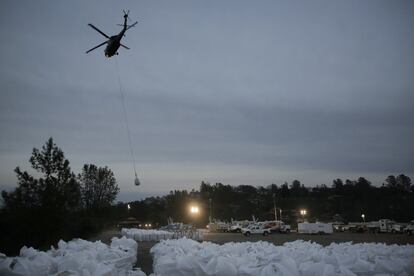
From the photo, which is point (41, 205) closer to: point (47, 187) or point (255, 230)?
point (47, 187)

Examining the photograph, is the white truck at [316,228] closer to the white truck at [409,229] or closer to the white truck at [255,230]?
the white truck at [255,230]

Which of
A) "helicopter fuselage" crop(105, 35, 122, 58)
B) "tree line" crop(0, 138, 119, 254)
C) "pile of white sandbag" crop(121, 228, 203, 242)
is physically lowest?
"pile of white sandbag" crop(121, 228, 203, 242)

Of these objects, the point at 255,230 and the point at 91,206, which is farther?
the point at 91,206

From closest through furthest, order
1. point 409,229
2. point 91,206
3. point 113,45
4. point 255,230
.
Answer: point 113,45 → point 409,229 → point 255,230 → point 91,206

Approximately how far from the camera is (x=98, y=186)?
55.1m

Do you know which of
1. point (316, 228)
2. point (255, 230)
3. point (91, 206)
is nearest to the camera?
point (316, 228)

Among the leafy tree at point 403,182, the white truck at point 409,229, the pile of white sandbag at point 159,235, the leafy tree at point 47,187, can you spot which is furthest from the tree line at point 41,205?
the leafy tree at point 403,182

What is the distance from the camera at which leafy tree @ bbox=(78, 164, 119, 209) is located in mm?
54031

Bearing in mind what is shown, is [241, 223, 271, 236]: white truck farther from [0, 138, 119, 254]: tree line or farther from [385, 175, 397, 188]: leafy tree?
[385, 175, 397, 188]: leafy tree

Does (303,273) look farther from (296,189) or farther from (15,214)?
(296,189)

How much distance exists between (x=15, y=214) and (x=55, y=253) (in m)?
11.6

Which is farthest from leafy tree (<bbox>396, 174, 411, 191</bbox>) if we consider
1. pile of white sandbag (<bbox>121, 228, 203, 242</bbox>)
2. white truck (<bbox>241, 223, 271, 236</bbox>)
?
pile of white sandbag (<bbox>121, 228, 203, 242</bbox>)

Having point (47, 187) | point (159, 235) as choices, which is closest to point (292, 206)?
point (159, 235)

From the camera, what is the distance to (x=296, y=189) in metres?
152
